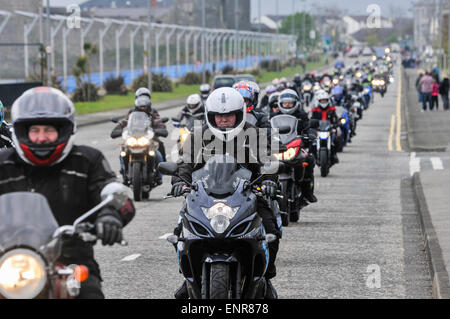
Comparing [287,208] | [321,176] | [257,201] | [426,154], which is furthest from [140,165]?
[426,154]

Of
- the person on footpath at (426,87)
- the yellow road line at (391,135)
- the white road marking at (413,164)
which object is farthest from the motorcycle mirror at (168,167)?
the person on footpath at (426,87)

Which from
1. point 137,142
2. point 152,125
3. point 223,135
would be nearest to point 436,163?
point 152,125

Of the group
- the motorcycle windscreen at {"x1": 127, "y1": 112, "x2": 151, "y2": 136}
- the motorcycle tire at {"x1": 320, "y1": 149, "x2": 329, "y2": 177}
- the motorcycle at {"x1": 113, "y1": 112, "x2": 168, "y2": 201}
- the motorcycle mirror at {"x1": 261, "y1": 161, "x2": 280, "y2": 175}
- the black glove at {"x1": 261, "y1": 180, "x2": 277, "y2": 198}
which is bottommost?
the motorcycle tire at {"x1": 320, "y1": 149, "x2": 329, "y2": 177}

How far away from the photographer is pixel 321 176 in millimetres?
22609

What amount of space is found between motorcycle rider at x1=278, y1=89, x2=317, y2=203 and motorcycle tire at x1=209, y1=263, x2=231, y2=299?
806 cm

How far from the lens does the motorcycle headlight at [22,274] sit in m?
5.11

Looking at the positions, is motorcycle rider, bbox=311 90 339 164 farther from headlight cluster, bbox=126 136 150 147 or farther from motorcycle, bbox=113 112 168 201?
headlight cluster, bbox=126 136 150 147

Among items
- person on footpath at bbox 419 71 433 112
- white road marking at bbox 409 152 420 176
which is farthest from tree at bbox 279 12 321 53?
white road marking at bbox 409 152 420 176

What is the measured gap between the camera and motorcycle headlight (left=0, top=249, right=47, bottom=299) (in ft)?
16.8

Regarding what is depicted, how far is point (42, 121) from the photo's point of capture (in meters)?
5.70

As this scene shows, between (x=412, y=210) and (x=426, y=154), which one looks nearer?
(x=412, y=210)

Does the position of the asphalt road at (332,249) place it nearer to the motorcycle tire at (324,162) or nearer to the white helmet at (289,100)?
the motorcycle tire at (324,162)

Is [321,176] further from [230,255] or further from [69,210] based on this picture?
[69,210]

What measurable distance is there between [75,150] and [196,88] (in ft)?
246
